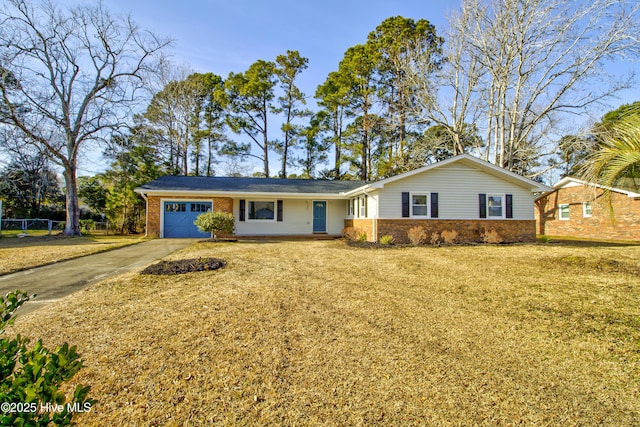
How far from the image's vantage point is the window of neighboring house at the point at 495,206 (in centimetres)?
1387

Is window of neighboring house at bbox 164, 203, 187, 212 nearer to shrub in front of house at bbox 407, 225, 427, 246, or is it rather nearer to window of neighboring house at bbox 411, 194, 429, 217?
shrub in front of house at bbox 407, 225, 427, 246

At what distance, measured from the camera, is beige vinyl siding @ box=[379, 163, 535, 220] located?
13023 millimetres

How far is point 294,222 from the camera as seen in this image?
56.0 feet

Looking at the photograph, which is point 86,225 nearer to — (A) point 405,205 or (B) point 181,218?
(B) point 181,218

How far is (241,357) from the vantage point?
3105 millimetres

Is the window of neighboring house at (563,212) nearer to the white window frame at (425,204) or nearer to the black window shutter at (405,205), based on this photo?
the white window frame at (425,204)

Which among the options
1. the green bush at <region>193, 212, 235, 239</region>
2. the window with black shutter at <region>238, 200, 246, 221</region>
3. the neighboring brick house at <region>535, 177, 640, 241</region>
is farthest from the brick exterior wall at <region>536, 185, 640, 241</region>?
the window with black shutter at <region>238, 200, 246, 221</region>

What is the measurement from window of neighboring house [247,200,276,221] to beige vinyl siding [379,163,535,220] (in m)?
6.61

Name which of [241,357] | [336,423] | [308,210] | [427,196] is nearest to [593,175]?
[336,423]

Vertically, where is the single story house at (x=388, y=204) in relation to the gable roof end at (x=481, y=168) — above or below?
below

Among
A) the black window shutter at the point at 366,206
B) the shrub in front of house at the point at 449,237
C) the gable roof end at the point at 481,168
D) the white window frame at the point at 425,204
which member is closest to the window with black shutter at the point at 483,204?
the gable roof end at the point at 481,168

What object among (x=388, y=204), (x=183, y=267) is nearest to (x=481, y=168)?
(x=388, y=204)

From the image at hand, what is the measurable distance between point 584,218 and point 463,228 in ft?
34.0

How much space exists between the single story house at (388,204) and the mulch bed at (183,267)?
7300mm
